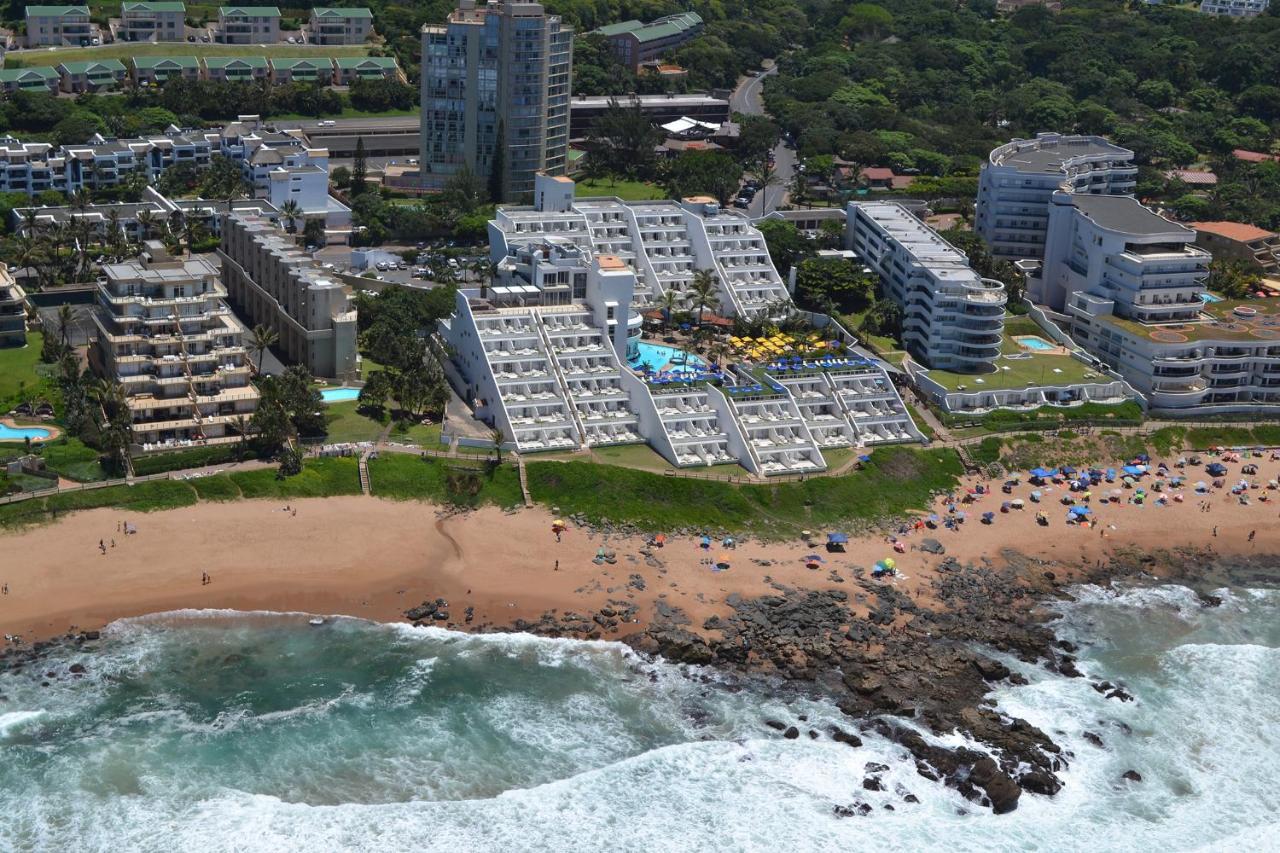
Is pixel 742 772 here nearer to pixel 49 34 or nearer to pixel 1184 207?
pixel 1184 207

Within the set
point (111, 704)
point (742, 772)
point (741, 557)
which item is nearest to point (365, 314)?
point (741, 557)

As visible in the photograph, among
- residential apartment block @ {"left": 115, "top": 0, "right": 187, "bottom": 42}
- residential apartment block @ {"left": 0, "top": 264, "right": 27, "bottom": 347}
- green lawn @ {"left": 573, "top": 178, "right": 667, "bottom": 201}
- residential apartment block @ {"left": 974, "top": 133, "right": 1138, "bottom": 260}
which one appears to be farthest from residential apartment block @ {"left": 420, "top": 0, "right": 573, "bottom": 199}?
residential apartment block @ {"left": 115, "top": 0, "right": 187, "bottom": 42}

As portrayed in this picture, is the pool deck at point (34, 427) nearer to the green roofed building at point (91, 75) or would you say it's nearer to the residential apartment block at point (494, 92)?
the residential apartment block at point (494, 92)

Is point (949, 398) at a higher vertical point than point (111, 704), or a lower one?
higher

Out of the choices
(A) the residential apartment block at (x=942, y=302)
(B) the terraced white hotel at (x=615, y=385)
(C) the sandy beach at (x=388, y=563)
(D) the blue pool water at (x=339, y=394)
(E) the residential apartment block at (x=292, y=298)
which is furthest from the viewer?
(A) the residential apartment block at (x=942, y=302)

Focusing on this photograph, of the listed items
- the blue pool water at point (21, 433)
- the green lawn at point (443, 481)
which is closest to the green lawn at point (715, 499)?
the green lawn at point (443, 481)
